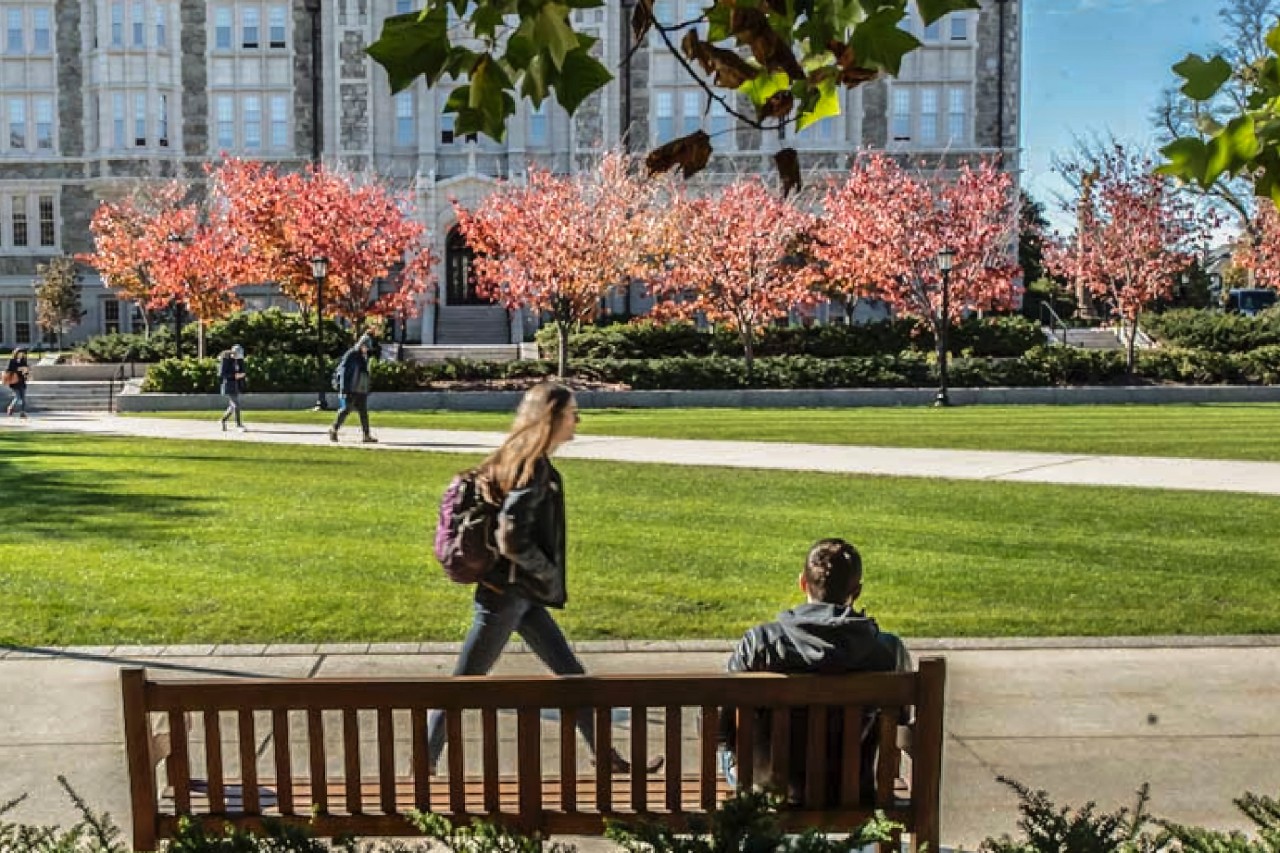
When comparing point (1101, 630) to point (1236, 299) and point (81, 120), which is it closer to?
point (1236, 299)

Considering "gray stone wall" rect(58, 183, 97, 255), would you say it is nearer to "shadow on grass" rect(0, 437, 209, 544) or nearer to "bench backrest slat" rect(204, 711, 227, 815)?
"shadow on grass" rect(0, 437, 209, 544)

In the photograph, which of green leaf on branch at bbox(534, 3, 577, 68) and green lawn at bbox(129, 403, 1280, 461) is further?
green lawn at bbox(129, 403, 1280, 461)

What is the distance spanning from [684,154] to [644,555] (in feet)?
26.1

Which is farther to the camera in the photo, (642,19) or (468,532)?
(468,532)

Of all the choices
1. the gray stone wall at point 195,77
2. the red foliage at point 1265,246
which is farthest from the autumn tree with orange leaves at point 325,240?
the red foliage at point 1265,246

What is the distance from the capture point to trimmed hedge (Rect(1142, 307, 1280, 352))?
4294 centimetres

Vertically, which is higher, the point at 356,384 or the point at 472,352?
the point at 356,384

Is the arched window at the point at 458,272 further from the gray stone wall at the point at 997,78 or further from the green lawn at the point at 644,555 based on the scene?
the green lawn at the point at 644,555

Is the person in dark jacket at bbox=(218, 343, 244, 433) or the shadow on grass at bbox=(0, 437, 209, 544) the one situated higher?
the person in dark jacket at bbox=(218, 343, 244, 433)

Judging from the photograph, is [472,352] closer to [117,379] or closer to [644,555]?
[117,379]

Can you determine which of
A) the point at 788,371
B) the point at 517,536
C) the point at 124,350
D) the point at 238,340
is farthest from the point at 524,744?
the point at 124,350

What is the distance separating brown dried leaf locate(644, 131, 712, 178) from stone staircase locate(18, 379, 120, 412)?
3298 centimetres

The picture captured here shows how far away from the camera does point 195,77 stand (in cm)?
5712

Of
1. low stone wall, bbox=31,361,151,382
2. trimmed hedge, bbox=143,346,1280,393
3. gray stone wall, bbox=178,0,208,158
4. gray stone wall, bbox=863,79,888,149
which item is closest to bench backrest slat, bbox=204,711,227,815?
trimmed hedge, bbox=143,346,1280,393
